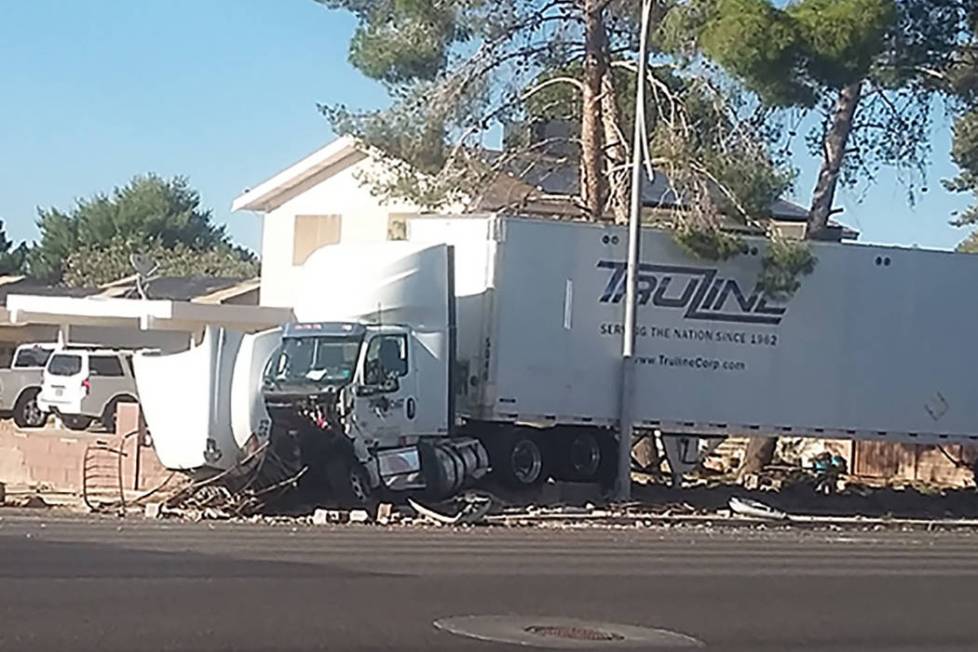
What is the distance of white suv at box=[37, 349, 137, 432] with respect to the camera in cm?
3984

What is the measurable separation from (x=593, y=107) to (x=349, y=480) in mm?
10654

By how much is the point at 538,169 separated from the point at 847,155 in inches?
234

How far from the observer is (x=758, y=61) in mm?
31922

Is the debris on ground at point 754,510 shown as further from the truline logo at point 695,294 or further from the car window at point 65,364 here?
the car window at point 65,364

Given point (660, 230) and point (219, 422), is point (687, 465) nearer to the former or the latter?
point (660, 230)

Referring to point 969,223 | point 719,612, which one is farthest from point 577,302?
point 969,223

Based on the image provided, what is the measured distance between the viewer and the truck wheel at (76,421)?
1575 inches

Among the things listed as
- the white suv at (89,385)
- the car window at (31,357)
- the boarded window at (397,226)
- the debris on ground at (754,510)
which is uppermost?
the boarded window at (397,226)

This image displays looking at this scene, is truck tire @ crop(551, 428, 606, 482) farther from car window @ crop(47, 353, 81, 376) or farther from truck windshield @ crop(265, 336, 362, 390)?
car window @ crop(47, 353, 81, 376)

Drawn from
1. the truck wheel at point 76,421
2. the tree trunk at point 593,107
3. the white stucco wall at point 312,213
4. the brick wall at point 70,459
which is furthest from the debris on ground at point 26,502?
the white stucco wall at point 312,213

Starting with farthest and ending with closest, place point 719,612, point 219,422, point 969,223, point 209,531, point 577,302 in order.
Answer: point 969,223, point 577,302, point 219,422, point 209,531, point 719,612

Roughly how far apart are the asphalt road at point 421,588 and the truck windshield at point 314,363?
4452 millimetres

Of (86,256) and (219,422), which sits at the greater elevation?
(86,256)

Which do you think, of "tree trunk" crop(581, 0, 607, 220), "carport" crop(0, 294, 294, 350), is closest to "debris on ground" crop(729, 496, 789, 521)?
"tree trunk" crop(581, 0, 607, 220)
